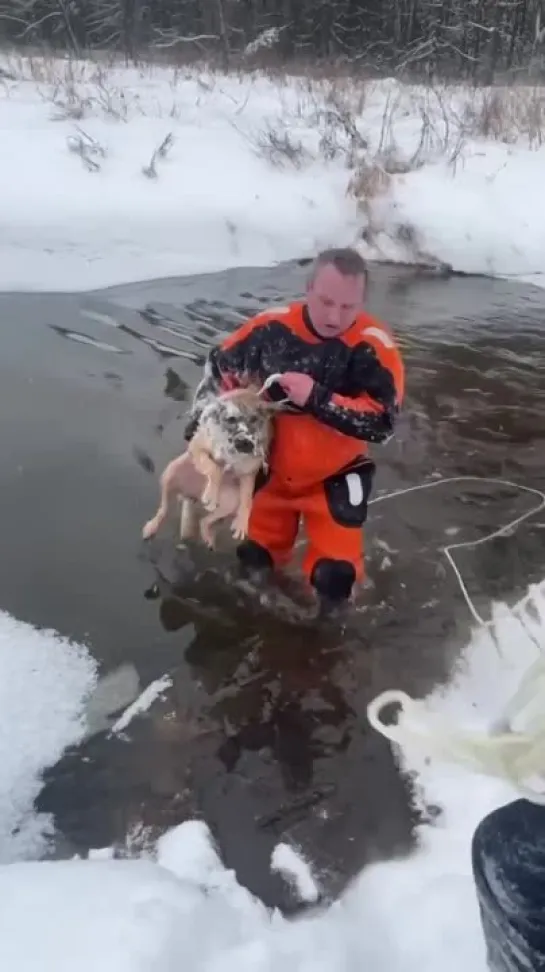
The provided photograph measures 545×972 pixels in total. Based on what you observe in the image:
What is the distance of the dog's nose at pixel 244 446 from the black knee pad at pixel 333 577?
0.55 m

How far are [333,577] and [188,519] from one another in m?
0.66

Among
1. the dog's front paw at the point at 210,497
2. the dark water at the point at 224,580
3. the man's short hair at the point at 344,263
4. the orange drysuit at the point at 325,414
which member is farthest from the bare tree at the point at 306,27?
the dog's front paw at the point at 210,497

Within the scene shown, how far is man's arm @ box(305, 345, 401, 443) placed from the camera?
2924 millimetres

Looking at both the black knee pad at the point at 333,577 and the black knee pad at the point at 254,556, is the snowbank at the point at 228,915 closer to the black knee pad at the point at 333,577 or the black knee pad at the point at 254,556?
the black knee pad at the point at 333,577

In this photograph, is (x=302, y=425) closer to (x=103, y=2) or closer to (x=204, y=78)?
(x=204, y=78)

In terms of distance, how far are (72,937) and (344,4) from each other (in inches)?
1011

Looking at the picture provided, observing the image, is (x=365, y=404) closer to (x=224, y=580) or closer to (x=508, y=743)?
(x=224, y=580)

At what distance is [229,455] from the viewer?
297 centimetres

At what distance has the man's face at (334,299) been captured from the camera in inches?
112

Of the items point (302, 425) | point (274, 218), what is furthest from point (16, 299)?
point (302, 425)

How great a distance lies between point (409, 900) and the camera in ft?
7.05

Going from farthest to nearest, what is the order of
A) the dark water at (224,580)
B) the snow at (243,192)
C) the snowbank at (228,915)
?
1. the snow at (243,192)
2. the dark water at (224,580)
3. the snowbank at (228,915)

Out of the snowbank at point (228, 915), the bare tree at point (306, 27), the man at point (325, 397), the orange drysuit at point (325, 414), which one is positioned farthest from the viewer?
the bare tree at point (306, 27)

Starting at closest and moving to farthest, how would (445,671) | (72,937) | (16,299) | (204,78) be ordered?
1. (72,937)
2. (445,671)
3. (16,299)
4. (204,78)
